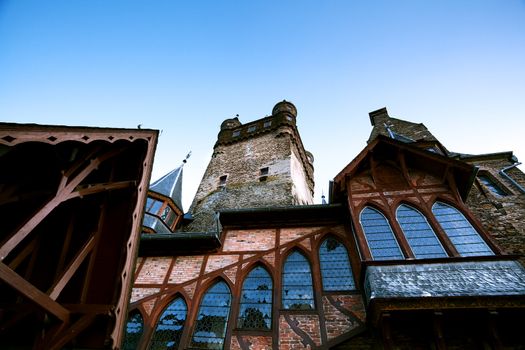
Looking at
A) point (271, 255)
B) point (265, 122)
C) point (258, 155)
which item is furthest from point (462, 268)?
point (265, 122)

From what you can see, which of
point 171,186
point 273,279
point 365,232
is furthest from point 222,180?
point 365,232

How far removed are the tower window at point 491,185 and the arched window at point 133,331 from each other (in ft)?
38.8

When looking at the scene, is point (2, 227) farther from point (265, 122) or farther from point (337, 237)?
point (265, 122)

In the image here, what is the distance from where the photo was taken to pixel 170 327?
6.54m

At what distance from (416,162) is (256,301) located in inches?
236

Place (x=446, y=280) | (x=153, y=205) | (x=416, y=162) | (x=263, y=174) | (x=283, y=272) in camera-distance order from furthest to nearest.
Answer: (x=263, y=174) < (x=153, y=205) < (x=416, y=162) < (x=283, y=272) < (x=446, y=280)

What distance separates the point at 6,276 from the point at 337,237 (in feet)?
22.0

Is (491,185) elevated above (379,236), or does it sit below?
above

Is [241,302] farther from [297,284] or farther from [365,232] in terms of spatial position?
[365,232]

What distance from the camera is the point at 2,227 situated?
5297mm

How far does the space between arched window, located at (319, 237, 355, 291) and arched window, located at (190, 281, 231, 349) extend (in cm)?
242

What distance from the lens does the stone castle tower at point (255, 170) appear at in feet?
41.7

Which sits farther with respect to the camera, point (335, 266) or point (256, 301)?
point (335, 266)

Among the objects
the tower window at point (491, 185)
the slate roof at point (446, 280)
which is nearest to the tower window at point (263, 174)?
the slate roof at point (446, 280)
